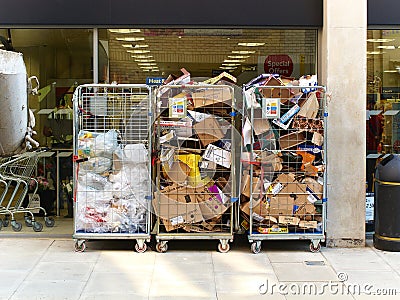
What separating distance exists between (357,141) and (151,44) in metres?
2.97

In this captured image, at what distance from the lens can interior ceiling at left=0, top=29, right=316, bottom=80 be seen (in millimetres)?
8383

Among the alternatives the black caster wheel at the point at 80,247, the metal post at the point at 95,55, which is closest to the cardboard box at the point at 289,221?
the black caster wheel at the point at 80,247

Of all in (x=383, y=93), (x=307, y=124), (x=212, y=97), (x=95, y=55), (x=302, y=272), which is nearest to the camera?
(x=302, y=272)

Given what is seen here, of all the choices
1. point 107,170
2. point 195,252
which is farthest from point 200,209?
point 107,170

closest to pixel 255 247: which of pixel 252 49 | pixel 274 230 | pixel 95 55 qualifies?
pixel 274 230

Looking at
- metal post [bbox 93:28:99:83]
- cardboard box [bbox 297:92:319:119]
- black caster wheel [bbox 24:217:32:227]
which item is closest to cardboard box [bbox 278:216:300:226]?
cardboard box [bbox 297:92:319:119]

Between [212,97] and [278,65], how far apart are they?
5.07 feet

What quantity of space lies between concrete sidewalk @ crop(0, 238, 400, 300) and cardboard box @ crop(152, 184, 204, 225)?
443 millimetres

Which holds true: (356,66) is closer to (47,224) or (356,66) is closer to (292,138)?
(292,138)

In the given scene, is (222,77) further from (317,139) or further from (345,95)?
(345,95)

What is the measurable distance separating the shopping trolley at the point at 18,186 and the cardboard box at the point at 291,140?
11.6ft

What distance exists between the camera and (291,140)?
761 centimetres

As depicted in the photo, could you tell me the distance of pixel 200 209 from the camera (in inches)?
299

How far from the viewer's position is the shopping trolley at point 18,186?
8812mm
